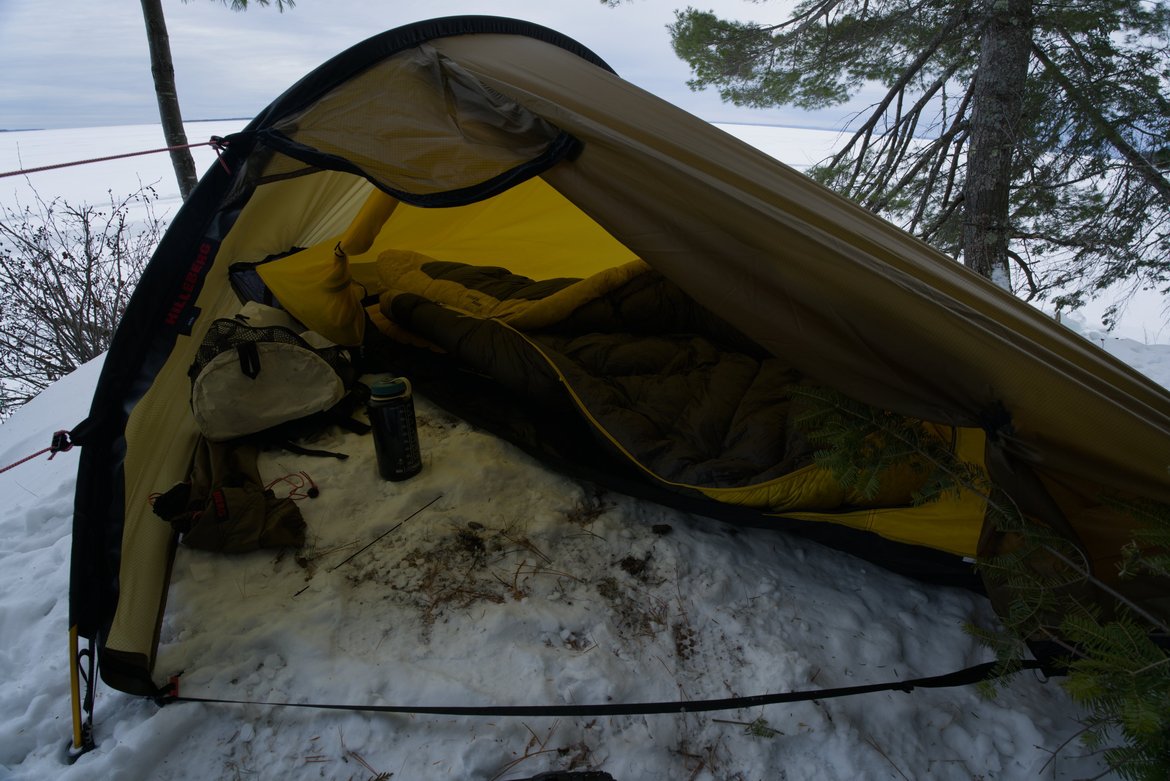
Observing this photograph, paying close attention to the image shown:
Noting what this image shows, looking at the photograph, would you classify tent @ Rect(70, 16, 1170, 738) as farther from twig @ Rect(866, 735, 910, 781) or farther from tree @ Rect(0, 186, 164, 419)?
tree @ Rect(0, 186, 164, 419)

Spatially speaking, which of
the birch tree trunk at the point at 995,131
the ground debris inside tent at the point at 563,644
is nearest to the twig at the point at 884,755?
the ground debris inside tent at the point at 563,644

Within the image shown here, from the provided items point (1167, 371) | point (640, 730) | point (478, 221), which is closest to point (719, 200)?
point (640, 730)

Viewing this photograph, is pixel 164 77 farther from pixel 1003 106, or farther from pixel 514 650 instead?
pixel 1003 106

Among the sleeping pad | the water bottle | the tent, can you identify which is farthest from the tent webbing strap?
the water bottle

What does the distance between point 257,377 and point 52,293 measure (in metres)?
2.96

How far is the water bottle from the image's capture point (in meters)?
1.91

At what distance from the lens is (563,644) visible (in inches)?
58.1

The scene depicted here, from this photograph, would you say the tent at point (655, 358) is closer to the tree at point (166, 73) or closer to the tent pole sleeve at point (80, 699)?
the tent pole sleeve at point (80, 699)

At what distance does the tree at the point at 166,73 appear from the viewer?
134 inches

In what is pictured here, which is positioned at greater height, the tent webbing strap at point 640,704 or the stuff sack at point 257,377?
the stuff sack at point 257,377

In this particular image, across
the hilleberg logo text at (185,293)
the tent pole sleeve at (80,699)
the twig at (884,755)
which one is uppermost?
the hilleberg logo text at (185,293)

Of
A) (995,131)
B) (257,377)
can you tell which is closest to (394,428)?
(257,377)

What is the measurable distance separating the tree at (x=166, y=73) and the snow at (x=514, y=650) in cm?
265

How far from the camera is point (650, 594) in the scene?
1629mm
